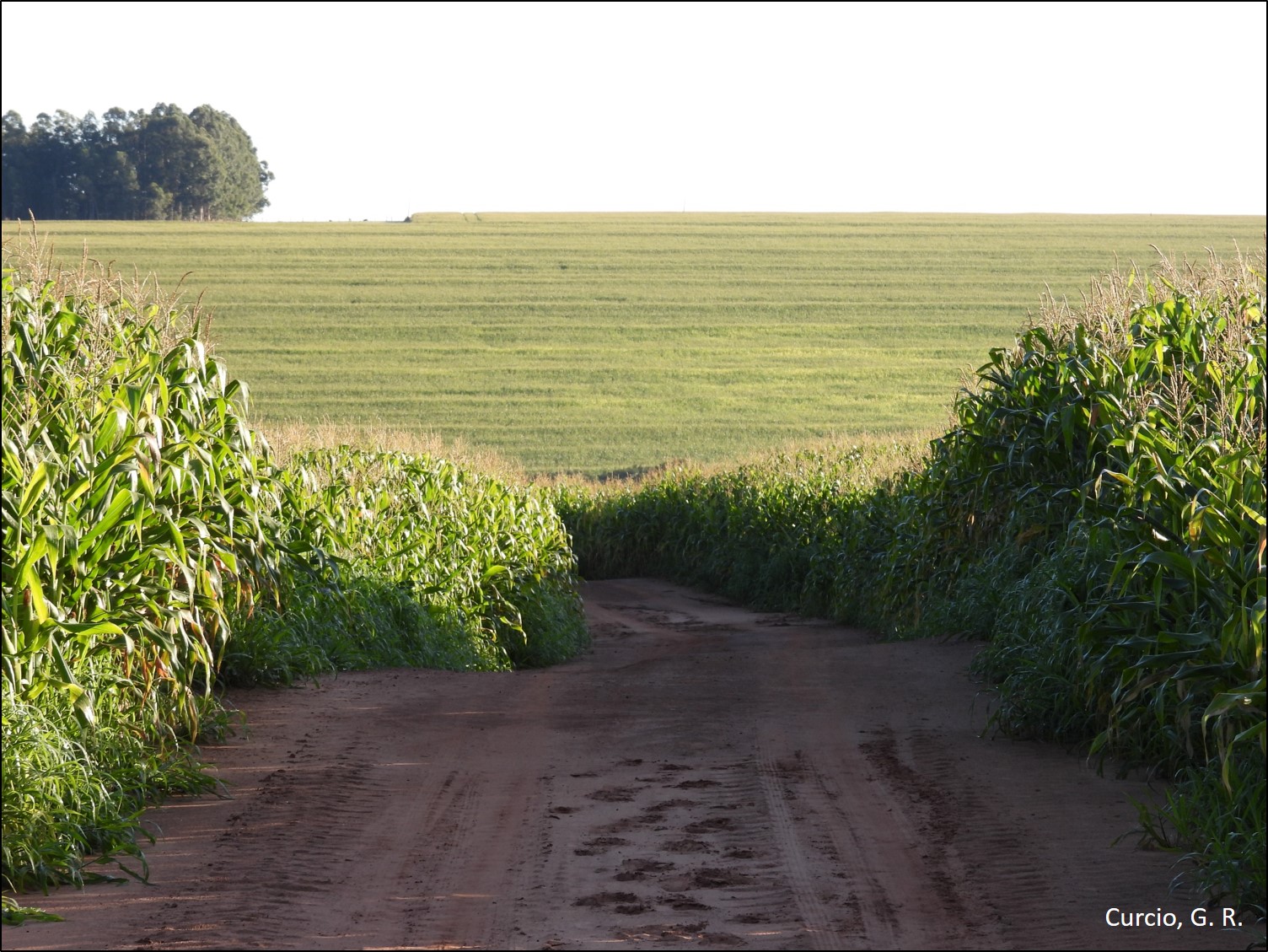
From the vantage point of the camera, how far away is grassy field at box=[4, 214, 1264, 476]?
34.7m

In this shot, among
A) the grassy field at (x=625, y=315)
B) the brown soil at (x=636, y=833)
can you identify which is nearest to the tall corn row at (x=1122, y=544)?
the brown soil at (x=636, y=833)

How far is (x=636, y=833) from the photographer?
16.3 feet

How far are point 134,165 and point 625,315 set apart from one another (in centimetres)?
1825

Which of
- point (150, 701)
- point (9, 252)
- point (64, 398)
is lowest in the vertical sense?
point (150, 701)

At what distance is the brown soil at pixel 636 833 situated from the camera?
3.97 meters

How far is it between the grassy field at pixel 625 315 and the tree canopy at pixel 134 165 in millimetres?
2285

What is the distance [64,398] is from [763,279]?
4591 cm

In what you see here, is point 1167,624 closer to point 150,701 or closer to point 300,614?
point 150,701

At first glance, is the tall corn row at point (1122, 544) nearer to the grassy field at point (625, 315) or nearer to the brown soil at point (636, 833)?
the brown soil at point (636, 833)

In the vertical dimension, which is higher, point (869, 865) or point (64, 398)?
point (64, 398)

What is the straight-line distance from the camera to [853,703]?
7711mm

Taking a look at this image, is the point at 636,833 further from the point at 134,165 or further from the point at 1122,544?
the point at 134,165

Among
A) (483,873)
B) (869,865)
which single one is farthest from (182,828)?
(869,865)

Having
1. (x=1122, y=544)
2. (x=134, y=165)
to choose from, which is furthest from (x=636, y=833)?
(x=134, y=165)
